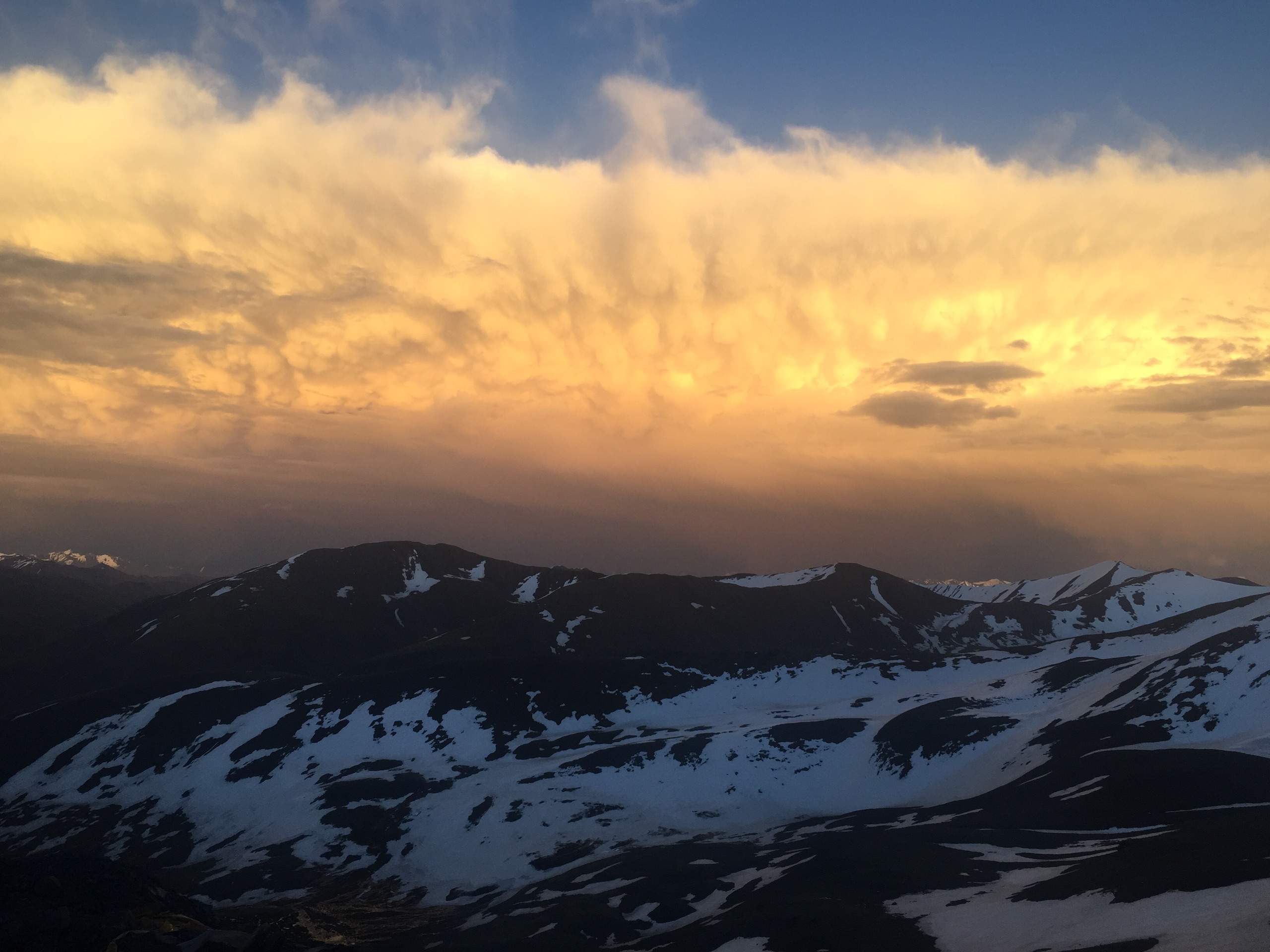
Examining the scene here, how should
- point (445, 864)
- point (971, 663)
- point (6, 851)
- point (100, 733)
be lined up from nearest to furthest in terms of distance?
point (445, 864), point (6, 851), point (100, 733), point (971, 663)

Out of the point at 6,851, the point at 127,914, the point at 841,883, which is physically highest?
the point at 127,914

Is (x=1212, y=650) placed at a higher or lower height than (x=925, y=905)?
higher

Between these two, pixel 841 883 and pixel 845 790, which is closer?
pixel 841 883

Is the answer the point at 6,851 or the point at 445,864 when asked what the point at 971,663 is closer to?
the point at 445,864

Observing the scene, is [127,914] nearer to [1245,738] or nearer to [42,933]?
[42,933]

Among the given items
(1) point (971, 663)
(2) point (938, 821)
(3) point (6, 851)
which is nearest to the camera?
(2) point (938, 821)

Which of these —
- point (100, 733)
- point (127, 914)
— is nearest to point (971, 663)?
point (127, 914)
